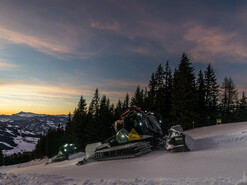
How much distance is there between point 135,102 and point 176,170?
46.7m

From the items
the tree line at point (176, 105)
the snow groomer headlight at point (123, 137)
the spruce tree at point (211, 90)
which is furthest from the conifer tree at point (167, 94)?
the snow groomer headlight at point (123, 137)

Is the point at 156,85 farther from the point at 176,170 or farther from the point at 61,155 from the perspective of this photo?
the point at 176,170

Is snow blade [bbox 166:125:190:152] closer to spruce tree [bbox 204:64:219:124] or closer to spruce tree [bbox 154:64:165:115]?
spruce tree [bbox 154:64:165:115]

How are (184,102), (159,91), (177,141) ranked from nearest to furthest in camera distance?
(177,141) → (184,102) → (159,91)

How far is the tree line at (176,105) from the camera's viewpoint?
1437 inches

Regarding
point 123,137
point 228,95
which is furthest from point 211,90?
point 123,137

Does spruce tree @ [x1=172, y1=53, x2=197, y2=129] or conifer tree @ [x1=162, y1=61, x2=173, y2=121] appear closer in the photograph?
spruce tree @ [x1=172, y1=53, x2=197, y2=129]

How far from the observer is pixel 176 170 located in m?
7.58

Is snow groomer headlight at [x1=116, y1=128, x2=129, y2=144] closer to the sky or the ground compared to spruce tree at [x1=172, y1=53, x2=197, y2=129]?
closer to the ground

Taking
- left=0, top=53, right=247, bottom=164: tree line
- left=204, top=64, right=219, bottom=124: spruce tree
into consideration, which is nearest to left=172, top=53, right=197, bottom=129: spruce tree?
left=0, top=53, right=247, bottom=164: tree line

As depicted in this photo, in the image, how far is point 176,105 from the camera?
36.9m

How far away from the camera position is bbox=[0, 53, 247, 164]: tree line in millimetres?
36500

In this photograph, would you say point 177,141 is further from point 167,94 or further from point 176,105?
point 167,94

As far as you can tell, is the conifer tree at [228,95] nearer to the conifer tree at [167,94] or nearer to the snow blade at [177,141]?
the conifer tree at [167,94]
